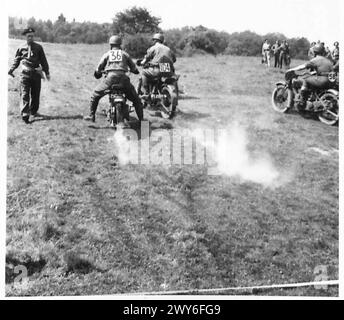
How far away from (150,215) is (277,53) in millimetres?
8706

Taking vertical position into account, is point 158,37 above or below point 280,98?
above

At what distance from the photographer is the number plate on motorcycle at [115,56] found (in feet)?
35.8

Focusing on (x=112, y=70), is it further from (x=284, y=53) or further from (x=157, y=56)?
(x=284, y=53)

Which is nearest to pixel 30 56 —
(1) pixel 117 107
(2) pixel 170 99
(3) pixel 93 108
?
(3) pixel 93 108

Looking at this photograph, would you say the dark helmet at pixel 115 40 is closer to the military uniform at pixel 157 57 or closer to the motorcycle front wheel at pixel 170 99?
the military uniform at pixel 157 57

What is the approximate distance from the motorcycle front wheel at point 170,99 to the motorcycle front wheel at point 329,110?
12.2ft

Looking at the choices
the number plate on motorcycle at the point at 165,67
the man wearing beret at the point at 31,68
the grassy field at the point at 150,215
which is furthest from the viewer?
the number plate on motorcycle at the point at 165,67

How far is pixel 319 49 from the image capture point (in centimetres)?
1240

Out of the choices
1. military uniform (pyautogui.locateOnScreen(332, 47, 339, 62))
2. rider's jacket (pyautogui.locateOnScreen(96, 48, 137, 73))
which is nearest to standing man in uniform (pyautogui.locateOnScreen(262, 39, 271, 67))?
military uniform (pyautogui.locateOnScreen(332, 47, 339, 62))

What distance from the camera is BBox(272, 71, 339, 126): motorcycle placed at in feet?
41.3

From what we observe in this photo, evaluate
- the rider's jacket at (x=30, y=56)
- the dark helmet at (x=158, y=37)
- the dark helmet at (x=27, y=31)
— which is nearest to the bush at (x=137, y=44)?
the dark helmet at (x=158, y=37)

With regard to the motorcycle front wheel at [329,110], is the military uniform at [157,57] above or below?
above

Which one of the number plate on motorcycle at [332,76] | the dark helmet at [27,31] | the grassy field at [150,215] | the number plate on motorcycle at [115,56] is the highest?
the dark helmet at [27,31]
